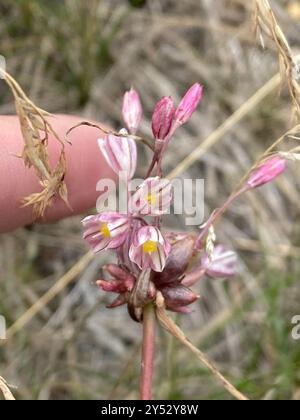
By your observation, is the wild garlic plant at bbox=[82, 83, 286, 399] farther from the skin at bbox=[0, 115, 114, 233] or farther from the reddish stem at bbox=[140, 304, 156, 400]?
the skin at bbox=[0, 115, 114, 233]

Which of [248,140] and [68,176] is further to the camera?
[248,140]

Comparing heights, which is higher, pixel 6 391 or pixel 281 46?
pixel 281 46

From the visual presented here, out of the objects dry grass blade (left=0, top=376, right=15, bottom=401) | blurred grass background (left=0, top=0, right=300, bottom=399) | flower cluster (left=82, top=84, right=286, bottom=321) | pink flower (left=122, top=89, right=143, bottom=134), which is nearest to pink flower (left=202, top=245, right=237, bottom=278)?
flower cluster (left=82, top=84, right=286, bottom=321)

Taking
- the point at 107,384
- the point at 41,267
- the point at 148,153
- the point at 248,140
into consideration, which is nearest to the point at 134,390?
the point at 107,384

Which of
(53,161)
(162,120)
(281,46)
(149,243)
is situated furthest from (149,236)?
(53,161)

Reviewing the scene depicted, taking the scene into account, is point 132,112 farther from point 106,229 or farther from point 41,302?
point 41,302

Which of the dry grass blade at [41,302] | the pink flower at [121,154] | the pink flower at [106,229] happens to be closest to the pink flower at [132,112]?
the pink flower at [121,154]

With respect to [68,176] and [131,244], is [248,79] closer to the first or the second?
[68,176]

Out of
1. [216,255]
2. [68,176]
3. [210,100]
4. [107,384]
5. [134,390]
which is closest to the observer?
[216,255]
